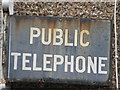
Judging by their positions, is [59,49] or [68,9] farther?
[68,9]

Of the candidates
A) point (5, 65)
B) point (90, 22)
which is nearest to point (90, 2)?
point (90, 22)

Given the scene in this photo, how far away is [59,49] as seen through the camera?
815 cm

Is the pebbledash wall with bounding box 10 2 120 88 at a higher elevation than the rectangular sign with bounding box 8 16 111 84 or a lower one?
higher

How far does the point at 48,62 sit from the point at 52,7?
944mm

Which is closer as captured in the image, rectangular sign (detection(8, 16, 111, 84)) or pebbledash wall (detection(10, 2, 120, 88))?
rectangular sign (detection(8, 16, 111, 84))

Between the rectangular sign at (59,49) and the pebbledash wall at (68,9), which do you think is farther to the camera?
the pebbledash wall at (68,9)

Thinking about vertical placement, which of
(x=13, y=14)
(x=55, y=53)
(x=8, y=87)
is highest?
(x=13, y=14)

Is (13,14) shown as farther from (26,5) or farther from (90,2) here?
(90,2)

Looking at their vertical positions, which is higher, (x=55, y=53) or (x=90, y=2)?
(x=90, y=2)

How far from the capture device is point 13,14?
27.2 ft

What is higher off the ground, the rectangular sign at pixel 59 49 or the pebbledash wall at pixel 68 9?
the pebbledash wall at pixel 68 9

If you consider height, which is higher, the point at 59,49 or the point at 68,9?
the point at 68,9

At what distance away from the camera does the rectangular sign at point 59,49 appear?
805cm

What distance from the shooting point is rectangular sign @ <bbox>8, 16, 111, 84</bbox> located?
26.4 ft
